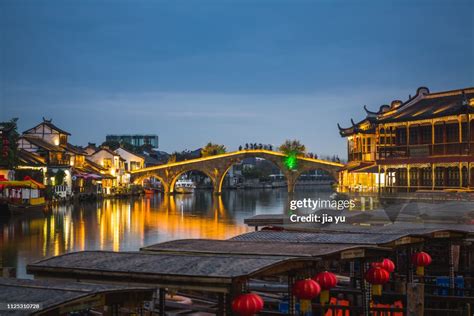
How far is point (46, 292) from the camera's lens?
745 cm

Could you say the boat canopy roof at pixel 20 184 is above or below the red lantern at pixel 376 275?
above

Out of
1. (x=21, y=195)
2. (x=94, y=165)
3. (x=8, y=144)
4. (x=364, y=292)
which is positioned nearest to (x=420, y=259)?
(x=364, y=292)

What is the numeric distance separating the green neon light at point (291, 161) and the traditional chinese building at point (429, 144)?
44.1 m

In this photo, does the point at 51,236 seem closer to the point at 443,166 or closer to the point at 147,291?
the point at 443,166

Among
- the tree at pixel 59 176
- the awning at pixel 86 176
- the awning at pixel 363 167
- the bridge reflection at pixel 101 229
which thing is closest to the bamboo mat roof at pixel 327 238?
the bridge reflection at pixel 101 229

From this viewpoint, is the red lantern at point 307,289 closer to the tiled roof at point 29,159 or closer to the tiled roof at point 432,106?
the tiled roof at point 432,106

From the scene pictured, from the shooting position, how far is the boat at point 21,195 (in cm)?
4531

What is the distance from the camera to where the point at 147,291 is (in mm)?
8211

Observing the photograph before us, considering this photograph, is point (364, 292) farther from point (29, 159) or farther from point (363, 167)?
point (29, 159)

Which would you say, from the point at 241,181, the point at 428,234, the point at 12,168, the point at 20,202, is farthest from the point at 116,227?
the point at 241,181

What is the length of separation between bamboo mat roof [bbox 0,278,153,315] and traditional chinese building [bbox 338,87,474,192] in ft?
92.1

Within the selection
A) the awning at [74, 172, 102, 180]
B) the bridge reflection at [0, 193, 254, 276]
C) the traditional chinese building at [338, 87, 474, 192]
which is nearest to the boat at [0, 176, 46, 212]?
the bridge reflection at [0, 193, 254, 276]

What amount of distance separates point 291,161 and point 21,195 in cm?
4355

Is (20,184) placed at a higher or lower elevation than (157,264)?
higher
